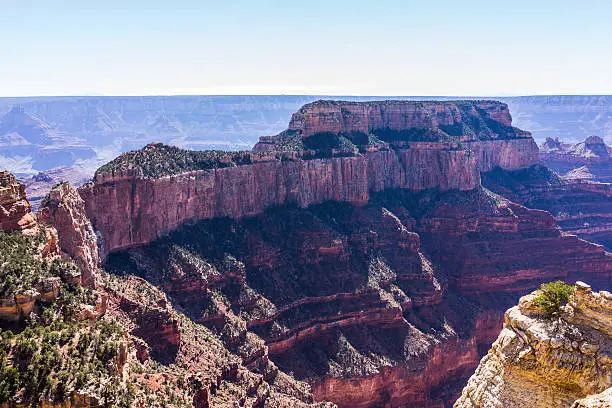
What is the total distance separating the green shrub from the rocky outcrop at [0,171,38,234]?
38.7m

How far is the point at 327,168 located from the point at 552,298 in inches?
3301

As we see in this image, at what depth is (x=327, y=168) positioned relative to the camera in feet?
364

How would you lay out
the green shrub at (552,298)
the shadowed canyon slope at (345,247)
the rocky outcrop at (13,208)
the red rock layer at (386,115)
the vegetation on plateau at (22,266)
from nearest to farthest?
the green shrub at (552,298) < the vegetation on plateau at (22,266) < the rocky outcrop at (13,208) < the shadowed canyon slope at (345,247) < the red rock layer at (386,115)

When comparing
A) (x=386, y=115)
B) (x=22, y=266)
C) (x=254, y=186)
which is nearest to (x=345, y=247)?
(x=254, y=186)

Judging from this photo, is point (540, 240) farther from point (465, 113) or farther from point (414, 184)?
point (465, 113)

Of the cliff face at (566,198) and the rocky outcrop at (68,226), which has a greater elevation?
the rocky outcrop at (68,226)

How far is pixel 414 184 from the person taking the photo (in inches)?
5221

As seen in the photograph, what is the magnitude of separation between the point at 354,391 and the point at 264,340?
15581 millimetres

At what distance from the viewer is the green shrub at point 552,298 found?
2794cm

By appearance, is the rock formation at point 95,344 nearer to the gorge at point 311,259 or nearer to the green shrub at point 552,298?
the gorge at point 311,259

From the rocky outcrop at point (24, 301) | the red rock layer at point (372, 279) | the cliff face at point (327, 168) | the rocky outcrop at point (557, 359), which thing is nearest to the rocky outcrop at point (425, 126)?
the cliff face at point (327, 168)

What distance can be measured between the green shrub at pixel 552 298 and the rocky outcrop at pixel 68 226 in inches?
1666

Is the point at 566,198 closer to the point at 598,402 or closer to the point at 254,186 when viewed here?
the point at 254,186

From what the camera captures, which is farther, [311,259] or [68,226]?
[311,259]
